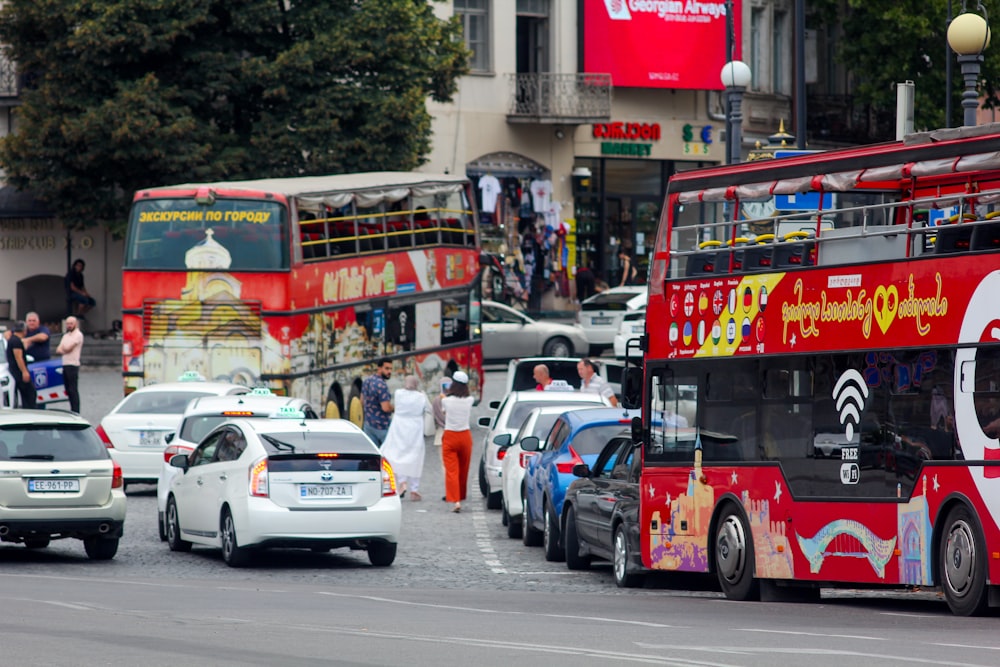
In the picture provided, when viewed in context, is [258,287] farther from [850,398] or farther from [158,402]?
[850,398]

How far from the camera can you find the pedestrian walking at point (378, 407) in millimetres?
27969

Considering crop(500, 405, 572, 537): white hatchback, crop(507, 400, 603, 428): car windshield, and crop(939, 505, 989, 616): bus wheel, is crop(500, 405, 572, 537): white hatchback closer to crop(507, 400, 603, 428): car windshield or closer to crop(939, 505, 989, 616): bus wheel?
crop(507, 400, 603, 428): car windshield

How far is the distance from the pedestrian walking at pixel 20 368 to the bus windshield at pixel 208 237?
289 cm

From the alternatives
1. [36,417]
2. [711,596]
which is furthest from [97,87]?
[711,596]

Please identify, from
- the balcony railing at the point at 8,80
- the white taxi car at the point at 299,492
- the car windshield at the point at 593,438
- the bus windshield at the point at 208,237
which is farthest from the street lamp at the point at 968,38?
the balcony railing at the point at 8,80

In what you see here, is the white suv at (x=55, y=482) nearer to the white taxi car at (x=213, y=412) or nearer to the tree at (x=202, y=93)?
the white taxi car at (x=213, y=412)

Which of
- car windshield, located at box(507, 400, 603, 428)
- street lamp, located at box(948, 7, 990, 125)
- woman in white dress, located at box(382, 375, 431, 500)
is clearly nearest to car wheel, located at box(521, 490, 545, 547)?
car windshield, located at box(507, 400, 603, 428)

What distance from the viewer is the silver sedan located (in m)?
44.0

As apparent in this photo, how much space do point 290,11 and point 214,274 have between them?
1594 cm

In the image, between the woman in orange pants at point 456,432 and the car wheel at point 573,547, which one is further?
the woman in orange pants at point 456,432

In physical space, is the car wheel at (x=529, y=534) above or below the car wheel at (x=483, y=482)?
below

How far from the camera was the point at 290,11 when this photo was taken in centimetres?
4497

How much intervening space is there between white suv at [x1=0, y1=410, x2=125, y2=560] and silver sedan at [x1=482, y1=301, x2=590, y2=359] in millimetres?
24735

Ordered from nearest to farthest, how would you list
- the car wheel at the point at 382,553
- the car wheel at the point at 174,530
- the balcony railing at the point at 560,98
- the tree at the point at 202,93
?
the car wheel at the point at 382,553
the car wheel at the point at 174,530
the tree at the point at 202,93
the balcony railing at the point at 560,98
